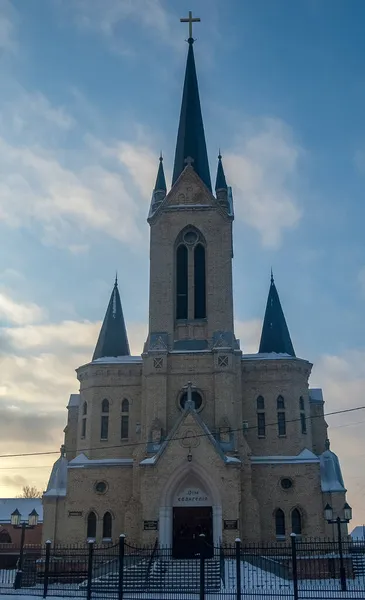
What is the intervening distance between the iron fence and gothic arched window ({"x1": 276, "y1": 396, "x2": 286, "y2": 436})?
608 cm

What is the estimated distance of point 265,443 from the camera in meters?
37.3

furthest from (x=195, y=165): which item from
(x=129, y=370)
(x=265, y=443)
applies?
(x=265, y=443)

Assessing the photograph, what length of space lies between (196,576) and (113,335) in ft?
63.3

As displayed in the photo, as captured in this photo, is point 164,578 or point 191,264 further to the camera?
point 191,264

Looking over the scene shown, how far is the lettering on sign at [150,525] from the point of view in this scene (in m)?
33.6

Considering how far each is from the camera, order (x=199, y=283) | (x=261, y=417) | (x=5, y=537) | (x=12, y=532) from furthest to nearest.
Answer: (x=5, y=537) < (x=12, y=532) < (x=199, y=283) < (x=261, y=417)

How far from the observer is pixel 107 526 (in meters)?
36.3

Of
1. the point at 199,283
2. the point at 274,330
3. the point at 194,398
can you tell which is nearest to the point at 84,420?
the point at 194,398

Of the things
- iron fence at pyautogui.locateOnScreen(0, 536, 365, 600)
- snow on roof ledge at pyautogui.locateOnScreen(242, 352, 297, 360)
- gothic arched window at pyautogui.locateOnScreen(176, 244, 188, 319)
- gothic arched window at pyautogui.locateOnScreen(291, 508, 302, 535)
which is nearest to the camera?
iron fence at pyautogui.locateOnScreen(0, 536, 365, 600)

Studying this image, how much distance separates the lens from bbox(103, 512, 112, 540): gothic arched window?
1419 inches

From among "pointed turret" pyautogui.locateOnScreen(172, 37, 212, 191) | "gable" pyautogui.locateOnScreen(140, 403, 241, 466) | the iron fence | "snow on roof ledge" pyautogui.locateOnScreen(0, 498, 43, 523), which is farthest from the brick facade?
"snow on roof ledge" pyautogui.locateOnScreen(0, 498, 43, 523)

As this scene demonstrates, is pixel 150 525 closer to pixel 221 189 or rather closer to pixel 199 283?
pixel 199 283

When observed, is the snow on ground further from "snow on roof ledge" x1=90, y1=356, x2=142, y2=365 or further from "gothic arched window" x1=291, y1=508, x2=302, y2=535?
"snow on roof ledge" x1=90, y1=356, x2=142, y2=365

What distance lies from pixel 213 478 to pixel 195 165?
20.6 metres
